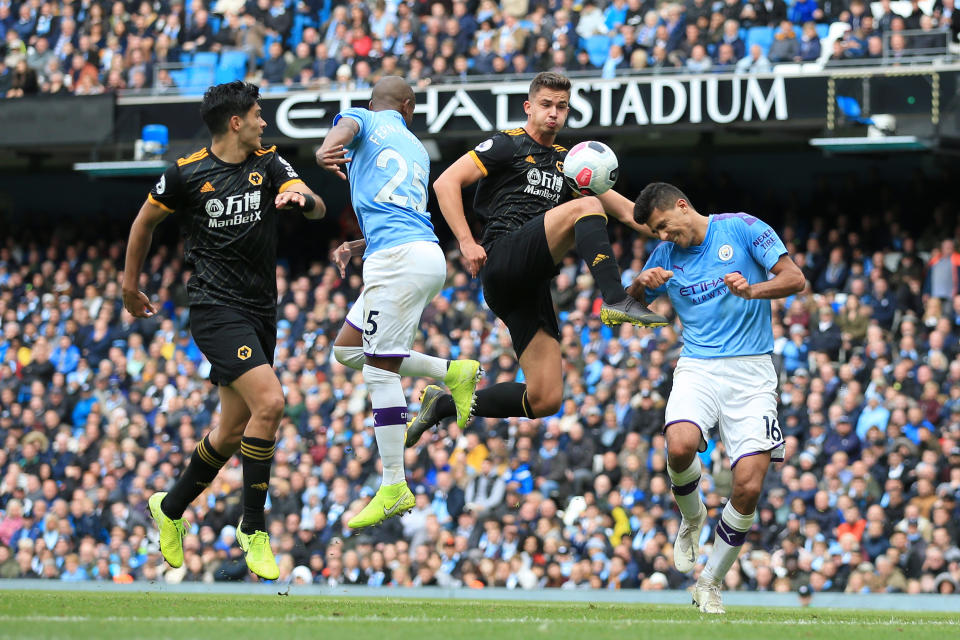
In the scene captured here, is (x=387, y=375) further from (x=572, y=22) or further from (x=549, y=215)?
(x=572, y=22)

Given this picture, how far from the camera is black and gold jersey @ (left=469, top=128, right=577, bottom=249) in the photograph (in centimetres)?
991

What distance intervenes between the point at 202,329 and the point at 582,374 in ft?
31.8

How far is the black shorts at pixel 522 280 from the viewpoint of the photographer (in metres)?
9.45

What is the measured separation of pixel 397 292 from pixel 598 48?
12.4 meters

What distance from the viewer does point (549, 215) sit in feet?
30.9

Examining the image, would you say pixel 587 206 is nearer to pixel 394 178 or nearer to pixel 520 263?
pixel 520 263

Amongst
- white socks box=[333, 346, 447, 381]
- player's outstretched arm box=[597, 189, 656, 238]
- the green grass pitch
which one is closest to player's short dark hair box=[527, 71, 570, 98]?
player's outstretched arm box=[597, 189, 656, 238]

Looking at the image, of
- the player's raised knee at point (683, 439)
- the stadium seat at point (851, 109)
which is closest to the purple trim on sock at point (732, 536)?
the player's raised knee at point (683, 439)

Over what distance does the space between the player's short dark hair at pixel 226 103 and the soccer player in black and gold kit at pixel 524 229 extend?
137 centimetres

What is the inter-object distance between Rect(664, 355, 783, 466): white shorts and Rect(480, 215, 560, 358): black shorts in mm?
1136

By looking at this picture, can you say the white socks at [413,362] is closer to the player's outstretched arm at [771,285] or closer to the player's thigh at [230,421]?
the player's thigh at [230,421]

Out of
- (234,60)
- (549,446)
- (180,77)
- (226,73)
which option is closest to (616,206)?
(549,446)

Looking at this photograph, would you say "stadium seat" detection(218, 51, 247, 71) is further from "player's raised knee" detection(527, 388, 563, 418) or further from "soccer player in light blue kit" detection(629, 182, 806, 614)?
"soccer player in light blue kit" detection(629, 182, 806, 614)

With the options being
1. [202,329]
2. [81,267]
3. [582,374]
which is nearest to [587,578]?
[582,374]
